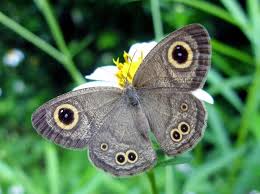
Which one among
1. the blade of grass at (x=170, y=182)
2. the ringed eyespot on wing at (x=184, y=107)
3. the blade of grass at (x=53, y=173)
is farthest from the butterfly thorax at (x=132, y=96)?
the blade of grass at (x=53, y=173)

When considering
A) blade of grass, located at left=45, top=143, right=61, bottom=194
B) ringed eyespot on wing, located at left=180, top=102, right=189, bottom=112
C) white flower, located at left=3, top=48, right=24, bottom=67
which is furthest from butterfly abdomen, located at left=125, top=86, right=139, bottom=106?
white flower, located at left=3, top=48, right=24, bottom=67

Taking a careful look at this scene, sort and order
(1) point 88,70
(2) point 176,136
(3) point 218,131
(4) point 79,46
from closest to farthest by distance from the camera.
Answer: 1. (2) point 176,136
2. (3) point 218,131
3. (4) point 79,46
4. (1) point 88,70

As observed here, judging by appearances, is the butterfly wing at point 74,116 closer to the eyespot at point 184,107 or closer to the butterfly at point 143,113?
the butterfly at point 143,113

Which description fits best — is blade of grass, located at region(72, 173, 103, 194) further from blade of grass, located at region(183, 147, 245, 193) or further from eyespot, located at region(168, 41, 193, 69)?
eyespot, located at region(168, 41, 193, 69)

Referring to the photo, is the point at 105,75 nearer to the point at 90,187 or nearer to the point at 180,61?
the point at 180,61

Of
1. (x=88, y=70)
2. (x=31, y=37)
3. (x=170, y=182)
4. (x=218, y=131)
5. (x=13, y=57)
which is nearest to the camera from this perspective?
(x=170, y=182)

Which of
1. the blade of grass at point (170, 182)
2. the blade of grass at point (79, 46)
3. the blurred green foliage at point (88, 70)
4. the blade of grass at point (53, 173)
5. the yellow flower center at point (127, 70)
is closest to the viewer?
the yellow flower center at point (127, 70)

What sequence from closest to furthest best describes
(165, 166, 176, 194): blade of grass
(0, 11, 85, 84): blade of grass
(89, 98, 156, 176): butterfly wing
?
(89, 98, 156, 176): butterfly wing < (165, 166, 176, 194): blade of grass < (0, 11, 85, 84): blade of grass

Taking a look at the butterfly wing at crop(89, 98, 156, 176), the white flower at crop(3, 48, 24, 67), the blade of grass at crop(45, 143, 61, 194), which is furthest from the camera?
the white flower at crop(3, 48, 24, 67)

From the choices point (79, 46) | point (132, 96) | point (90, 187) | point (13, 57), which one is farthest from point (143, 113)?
point (13, 57)
